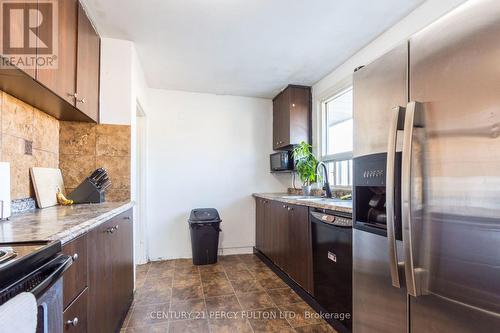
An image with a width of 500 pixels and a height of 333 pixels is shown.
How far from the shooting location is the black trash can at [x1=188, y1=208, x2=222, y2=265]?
3412mm

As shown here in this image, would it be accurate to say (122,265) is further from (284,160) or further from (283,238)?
(284,160)

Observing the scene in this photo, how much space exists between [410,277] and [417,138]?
1.76 feet

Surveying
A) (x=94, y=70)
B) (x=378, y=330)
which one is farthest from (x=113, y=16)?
(x=378, y=330)

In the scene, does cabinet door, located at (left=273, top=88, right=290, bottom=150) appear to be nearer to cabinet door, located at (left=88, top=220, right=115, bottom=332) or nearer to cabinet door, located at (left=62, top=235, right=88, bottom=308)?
cabinet door, located at (left=88, top=220, right=115, bottom=332)

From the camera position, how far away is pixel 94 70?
7.38 feet

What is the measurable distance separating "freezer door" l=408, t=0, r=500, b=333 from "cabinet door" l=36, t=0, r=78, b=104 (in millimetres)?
1894

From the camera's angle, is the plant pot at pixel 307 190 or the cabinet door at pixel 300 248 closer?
the cabinet door at pixel 300 248

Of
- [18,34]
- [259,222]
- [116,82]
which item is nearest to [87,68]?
[116,82]

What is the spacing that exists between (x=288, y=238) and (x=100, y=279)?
180 cm

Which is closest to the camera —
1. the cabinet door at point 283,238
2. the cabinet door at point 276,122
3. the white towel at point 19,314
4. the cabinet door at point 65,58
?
the white towel at point 19,314

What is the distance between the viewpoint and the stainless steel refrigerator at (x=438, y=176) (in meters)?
0.79

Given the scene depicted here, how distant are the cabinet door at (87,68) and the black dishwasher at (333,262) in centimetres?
206

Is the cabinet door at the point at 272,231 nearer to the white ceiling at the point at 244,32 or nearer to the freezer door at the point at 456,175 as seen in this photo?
the white ceiling at the point at 244,32

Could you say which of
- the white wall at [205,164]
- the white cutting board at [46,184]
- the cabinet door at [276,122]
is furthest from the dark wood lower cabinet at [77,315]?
the cabinet door at [276,122]
